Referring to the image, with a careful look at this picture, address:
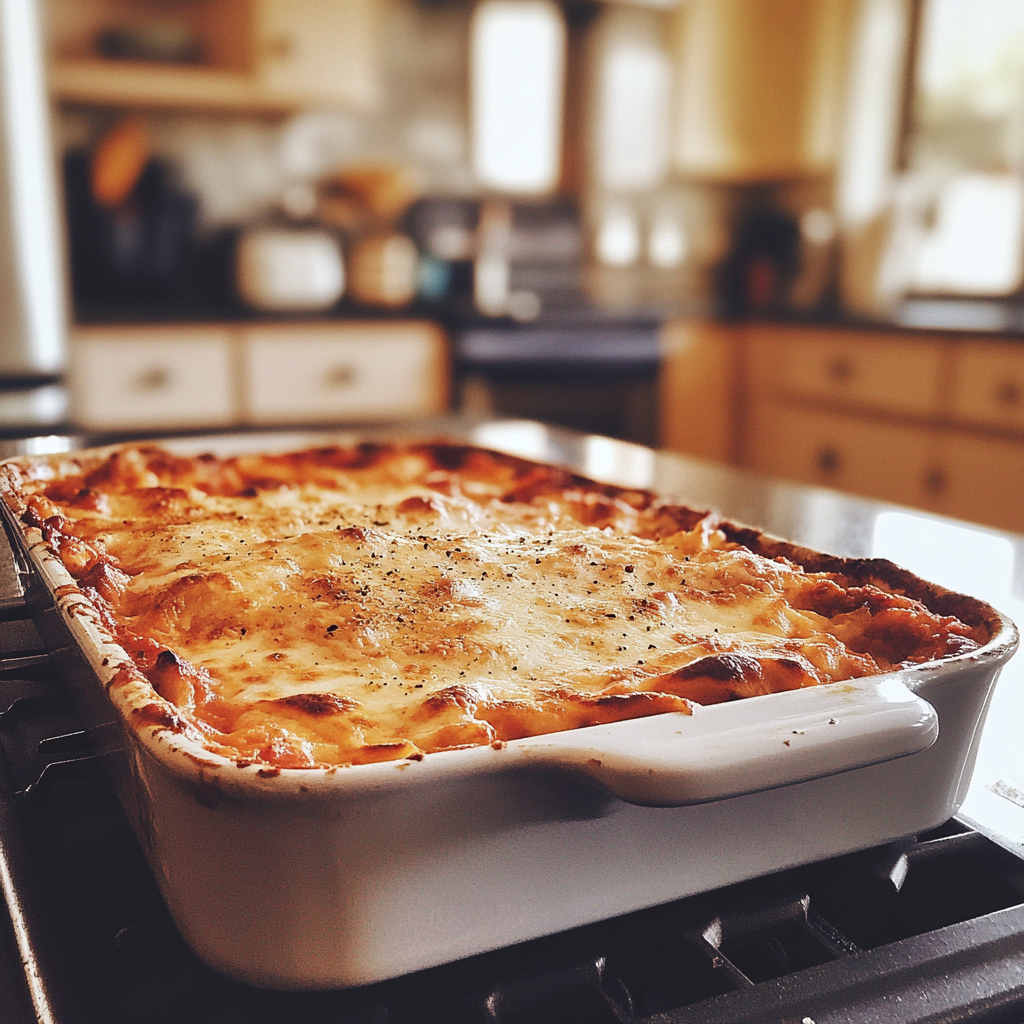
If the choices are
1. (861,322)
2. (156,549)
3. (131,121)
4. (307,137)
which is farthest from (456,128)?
(156,549)

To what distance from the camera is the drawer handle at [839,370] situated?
2986mm

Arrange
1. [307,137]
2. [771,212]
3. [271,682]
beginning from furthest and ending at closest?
[771,212]
[307,137]
[271,682]

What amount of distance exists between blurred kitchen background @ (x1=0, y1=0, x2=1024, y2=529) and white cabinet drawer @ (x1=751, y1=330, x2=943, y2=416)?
11 mm

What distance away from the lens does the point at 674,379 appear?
3.31 m

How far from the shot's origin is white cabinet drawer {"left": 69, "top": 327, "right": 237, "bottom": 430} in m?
2.65

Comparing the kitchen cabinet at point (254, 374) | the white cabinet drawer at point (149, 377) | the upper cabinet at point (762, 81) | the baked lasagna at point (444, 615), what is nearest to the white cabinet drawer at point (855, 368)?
the upper cabinet at point (762, 81)

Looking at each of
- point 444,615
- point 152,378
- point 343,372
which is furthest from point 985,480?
point 444,615

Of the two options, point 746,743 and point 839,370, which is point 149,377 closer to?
point 839,370

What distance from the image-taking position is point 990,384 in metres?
2.52

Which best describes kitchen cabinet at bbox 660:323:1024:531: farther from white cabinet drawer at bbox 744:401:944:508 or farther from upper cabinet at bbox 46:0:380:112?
upper cabinet at bbox 46:0:380:112

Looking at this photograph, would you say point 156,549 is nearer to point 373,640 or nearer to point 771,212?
point 373,640

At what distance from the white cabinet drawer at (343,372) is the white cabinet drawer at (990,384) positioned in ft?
4.54

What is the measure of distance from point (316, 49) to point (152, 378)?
108 cm

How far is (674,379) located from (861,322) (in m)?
0.62
